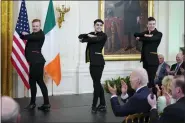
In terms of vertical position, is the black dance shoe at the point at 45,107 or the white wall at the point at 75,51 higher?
the white wall at the point at 75,51

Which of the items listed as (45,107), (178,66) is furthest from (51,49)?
(178,66)

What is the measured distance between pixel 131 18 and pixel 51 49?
101 inches

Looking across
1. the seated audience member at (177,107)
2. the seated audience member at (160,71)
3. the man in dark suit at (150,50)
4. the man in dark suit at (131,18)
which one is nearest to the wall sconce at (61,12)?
the man in dark suit at (131,18)

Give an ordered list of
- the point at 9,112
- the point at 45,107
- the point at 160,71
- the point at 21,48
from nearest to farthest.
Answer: the point at 9,112 < the point at 45,107 < the point at 160,71 < the point at 21,48

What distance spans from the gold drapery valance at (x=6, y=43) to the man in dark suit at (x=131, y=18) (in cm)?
319

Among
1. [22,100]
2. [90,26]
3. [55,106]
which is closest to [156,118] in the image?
[55,106]

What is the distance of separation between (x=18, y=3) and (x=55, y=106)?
8.98 ft

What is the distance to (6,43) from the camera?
7645 millimetres

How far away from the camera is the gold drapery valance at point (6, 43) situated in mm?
7613

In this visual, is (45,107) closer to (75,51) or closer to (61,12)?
(75,51)

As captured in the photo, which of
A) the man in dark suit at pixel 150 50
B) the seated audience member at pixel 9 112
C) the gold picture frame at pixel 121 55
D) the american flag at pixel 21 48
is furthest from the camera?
the gold picture frame at pixel 121 55

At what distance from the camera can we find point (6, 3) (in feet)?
25.0

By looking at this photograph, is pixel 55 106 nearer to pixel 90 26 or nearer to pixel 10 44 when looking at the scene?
pixel 10 44

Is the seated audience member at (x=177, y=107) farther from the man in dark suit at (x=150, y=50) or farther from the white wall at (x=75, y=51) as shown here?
the white wall at (x=75, y=51)
